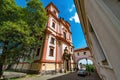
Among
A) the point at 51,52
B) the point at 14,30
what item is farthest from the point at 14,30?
the point at 51,52

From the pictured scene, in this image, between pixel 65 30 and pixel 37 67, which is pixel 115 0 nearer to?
pixel 37 67

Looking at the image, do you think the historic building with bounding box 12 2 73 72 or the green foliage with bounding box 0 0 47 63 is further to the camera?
the historic building with bounding box 12 2 73 72

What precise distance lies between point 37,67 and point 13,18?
363 inches

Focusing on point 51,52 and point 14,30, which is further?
point 51,52

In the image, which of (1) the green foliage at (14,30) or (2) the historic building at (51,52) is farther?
(2) the historic building at (51,52)

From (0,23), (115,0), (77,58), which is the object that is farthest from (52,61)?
(77,58)

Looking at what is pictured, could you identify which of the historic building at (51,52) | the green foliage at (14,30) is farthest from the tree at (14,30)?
the historic building at (51,52)

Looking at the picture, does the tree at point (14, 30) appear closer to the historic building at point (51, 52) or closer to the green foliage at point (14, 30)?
the green foliage at point (14, 30)

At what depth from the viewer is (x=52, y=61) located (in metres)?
17.6

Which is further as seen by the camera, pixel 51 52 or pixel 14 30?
pixel 51 52

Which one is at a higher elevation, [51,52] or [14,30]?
[51,52]

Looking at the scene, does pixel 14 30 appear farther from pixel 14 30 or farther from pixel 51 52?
pixel 51 52

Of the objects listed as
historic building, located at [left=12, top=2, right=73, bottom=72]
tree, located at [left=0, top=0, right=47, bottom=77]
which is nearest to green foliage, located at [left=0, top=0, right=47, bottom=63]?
tree, located at [left=0, top=0, right=47, bottom=77]

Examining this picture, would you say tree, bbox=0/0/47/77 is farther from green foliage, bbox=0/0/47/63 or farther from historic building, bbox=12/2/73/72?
historic building, bbox=12/2/73/72
